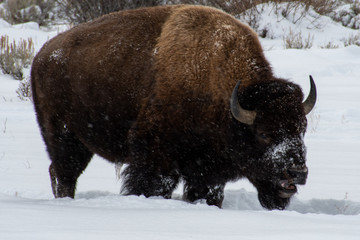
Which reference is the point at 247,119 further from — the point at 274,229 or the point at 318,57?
the point at 318,57

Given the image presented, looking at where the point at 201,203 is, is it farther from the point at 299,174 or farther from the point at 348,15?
the point at 348,15

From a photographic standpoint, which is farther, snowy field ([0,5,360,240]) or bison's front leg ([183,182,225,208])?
bison's front leg ([183,182,225,208])

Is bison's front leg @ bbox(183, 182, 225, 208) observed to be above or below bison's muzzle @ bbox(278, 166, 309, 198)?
below

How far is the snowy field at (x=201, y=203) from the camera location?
189 centimetres

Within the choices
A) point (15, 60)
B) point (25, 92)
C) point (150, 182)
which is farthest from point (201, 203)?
point (15, 60)

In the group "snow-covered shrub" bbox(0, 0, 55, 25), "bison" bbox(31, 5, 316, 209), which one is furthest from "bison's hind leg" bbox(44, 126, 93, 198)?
"snow-covered shrub" bbox(0, 0, 55, 25)

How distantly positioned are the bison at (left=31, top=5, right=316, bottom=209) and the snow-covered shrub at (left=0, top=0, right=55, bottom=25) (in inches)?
593

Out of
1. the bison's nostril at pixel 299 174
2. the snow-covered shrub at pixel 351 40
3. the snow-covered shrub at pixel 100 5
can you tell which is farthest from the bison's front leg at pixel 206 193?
the snow-covered shrub at pixel 351 40

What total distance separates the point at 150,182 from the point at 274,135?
0.89 meters

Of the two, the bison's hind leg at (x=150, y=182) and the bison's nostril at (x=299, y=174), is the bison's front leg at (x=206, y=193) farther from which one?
the bison's nostril at (x=299, y=174)

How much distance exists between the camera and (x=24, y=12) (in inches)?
715

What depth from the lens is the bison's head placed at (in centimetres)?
308

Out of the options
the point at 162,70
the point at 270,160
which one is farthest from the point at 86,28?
the point at 270,160

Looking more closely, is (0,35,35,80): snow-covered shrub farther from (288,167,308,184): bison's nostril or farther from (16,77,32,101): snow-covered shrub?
(288,167,308,184): bison's nostril
